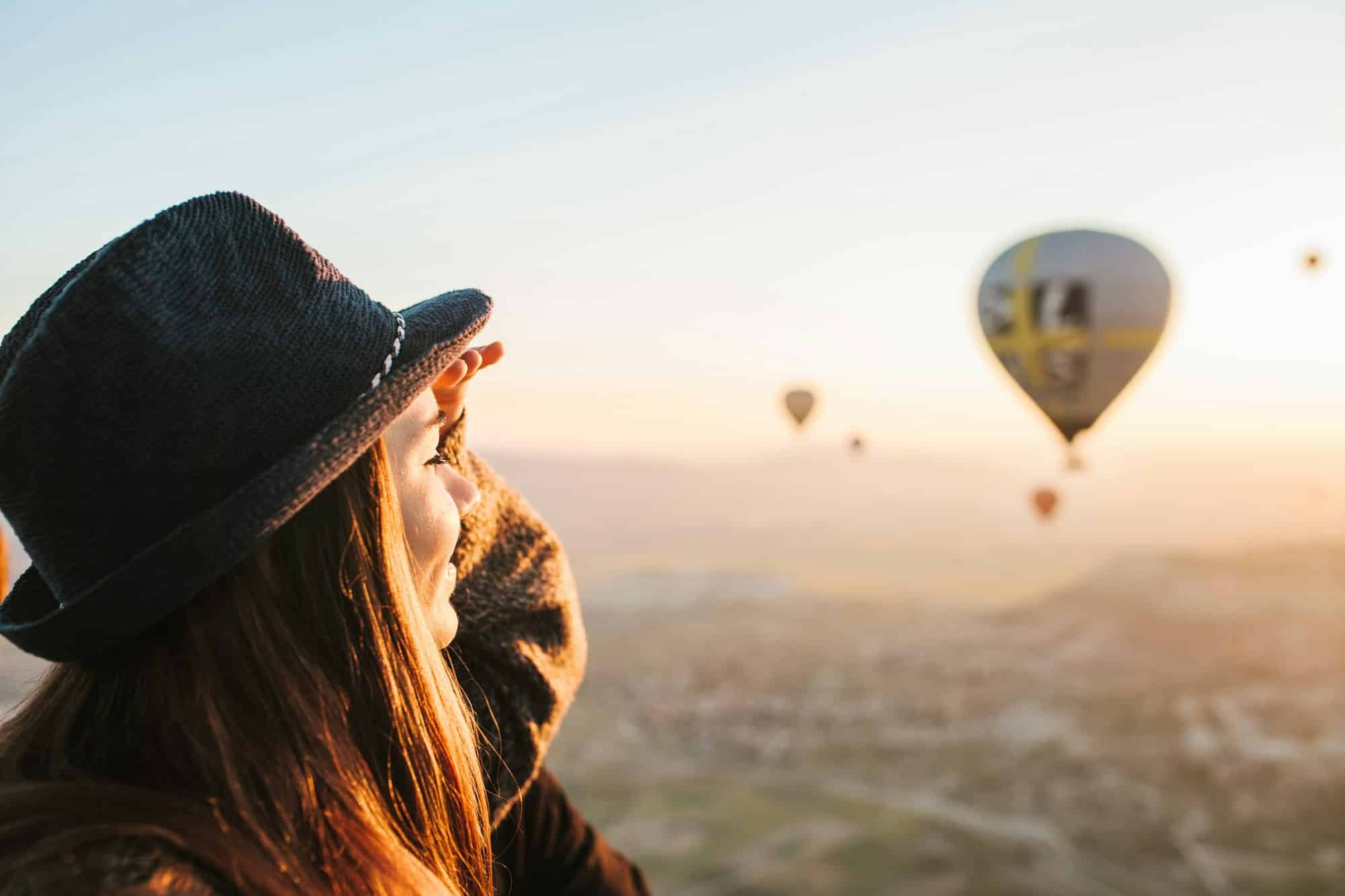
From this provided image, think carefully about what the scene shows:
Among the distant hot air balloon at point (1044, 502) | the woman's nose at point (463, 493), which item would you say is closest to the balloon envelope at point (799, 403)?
the distant hot air balloon at point (1044, 502)

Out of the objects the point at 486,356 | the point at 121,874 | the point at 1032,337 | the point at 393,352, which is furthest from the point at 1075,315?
the point at 121,874

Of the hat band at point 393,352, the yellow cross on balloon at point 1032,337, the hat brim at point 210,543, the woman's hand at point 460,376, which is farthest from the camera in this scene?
→ the yellow cross on balloon at point 1032,337

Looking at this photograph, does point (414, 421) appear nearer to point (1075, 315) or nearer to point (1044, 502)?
point (1075, 315)

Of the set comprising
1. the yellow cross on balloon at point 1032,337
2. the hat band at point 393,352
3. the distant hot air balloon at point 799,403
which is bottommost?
the distant hot air balloon at point 799,403

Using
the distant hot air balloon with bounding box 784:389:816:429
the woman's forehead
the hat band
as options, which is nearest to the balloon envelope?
the distant hot air balloon with bounding box 784:389:816:429

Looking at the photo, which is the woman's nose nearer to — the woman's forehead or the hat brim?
the woman's forehead

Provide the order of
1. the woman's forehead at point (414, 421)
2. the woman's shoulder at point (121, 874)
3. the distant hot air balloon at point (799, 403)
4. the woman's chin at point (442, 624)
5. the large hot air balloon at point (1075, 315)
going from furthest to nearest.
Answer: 1. the distant hot air balloon at point (799, 403)
2. the large hot air balloon at point (1075, 315)
3. the woman's chin at point (442, 624)
4. the woman's forehead at point (414, 421)
5. the woman's shoulder at point (121, 874)

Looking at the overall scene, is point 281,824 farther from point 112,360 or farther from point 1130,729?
point 1130,729

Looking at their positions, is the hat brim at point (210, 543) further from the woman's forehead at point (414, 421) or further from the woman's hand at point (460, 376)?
the woman's hand at point (460, 376)
